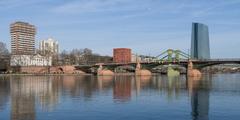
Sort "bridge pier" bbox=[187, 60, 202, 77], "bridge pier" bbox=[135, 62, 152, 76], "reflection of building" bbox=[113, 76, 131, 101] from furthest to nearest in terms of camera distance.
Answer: "bridge pier" bbox=[135, 62, 152, 76] < "bridge pier" bbox=[187, 60, 202, 77] < "reflection of building" bbox=[113, 76, 131, 101]

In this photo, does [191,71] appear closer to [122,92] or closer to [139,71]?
[139,71]

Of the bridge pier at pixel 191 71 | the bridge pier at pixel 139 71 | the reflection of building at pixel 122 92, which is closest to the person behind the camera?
the reflection of building at pixel 122 92

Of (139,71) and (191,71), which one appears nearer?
(191,71)

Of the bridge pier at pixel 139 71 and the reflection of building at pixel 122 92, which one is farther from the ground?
the bridge pier at pixel 139 71

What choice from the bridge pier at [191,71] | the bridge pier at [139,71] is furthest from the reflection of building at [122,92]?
the bridge pier at [139,71]

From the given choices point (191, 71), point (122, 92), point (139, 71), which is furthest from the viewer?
point (139, 71)

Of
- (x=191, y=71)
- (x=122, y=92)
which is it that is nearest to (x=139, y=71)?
(x=191, y=71)

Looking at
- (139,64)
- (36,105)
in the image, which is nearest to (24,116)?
(36,105)

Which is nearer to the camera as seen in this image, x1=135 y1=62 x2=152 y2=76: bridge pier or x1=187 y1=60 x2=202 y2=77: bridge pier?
x1=187 y1=60 x2=202 y2=77: bridge pier

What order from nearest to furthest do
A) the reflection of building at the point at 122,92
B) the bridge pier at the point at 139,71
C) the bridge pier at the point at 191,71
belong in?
the reflection of building at the point at 122,92 < the bridge pier at the point at 191,71 < the bridge pier at the point at 139,71

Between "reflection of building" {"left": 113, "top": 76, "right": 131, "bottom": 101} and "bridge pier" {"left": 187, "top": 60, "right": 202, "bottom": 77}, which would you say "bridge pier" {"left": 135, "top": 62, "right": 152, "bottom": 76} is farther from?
"reflection of building" {"left": 113, "top": 76, "right": 131, "bottom": 101}

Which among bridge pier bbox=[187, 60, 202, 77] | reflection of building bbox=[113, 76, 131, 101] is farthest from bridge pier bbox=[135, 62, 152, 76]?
reflection of building bbox=[113, 76, 131, 101]

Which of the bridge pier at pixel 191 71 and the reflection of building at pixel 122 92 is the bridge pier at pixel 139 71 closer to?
the bridge pier at pixel 191 71

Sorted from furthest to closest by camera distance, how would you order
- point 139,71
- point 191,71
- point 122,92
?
point 139,71 < point 191,71 < point 122,92
